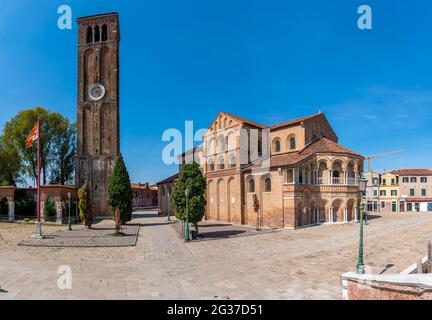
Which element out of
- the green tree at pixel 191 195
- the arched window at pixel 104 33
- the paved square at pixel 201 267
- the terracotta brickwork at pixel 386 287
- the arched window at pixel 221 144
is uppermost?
the arched window at pixel 104 33

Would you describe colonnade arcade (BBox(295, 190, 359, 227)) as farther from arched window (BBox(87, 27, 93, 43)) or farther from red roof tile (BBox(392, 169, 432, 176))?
arched window (BBox(87, 27, 93, 43))

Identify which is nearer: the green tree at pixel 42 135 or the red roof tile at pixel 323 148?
the red roof tile at pixel 323 148

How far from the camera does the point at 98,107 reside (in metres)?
43.6

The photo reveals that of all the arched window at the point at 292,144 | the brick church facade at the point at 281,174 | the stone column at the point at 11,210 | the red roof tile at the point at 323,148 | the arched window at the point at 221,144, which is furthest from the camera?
the arched window at the point at 221,144

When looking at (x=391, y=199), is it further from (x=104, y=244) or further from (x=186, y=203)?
(x=104, y=244)

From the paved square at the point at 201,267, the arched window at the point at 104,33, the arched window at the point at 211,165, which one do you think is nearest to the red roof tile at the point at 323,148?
the arched window at the point at 211,165

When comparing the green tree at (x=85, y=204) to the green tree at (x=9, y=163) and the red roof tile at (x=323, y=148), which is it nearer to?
the green tree at (x=9, y=163)

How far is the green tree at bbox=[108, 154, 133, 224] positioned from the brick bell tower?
1460cm

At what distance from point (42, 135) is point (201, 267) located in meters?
41.3

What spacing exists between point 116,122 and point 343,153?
103 feet

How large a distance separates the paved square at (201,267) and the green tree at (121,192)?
8.15 m

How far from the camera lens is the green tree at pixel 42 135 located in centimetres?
4241

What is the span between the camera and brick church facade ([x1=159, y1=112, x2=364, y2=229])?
29.3 m

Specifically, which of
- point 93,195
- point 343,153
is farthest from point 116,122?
point 343,153
